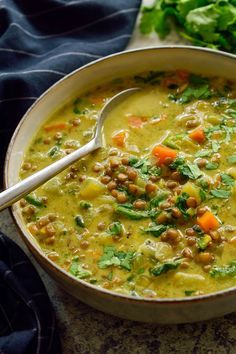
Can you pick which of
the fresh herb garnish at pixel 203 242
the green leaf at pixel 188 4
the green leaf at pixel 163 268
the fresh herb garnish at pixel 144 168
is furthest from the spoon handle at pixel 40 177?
the green leaf at pixel 188 4

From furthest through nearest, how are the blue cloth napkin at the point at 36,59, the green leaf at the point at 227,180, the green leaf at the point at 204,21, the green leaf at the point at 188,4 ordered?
the green leaf at the point at 188,4 < the green leaf at the point at 204,21 < the green leaf at the point at 227,180 < the blue cloth napkin at the point at 36,59

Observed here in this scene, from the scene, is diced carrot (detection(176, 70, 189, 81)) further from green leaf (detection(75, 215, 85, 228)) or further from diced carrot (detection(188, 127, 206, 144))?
green leaf (detection(75, 215, 85, 228))

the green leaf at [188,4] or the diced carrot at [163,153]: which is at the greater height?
the green leaf at [188,4]

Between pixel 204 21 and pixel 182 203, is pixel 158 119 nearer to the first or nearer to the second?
pixel 182 203

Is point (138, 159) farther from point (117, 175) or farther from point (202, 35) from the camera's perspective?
point (202, 35)

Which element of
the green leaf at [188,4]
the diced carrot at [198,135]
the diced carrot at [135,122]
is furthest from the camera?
the green leaf at [188,4]

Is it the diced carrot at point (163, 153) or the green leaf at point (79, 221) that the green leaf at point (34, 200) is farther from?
the diced carrot at point (163, 153)

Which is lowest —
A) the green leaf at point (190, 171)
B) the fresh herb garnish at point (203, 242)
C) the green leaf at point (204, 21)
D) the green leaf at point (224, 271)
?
the green leaf at point (224, 271)
